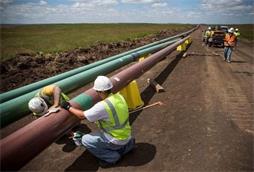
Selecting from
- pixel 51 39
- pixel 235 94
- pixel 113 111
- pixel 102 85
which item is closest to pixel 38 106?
pixel 102 85

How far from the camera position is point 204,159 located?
5648mm

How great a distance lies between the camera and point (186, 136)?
6645mm

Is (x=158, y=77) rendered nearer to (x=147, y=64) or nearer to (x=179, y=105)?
(x=147, y=64)

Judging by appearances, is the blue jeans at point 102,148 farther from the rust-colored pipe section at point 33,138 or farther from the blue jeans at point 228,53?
the blue jeans at point 228,53

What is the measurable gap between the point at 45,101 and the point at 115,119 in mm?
1776

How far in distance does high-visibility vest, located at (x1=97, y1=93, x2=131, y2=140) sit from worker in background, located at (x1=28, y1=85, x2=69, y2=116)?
1101 mm

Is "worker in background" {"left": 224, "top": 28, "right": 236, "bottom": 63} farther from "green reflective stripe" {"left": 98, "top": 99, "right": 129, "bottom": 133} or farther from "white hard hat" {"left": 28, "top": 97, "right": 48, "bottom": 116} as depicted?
"white hard hat" {"left": 28, "top": 97, "right": 48, "bottom": 116}

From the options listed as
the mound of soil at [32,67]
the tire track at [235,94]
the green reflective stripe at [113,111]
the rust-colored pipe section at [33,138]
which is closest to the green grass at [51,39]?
the mound of soil at [32,67]

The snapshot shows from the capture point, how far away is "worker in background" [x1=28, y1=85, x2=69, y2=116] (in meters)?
5.98

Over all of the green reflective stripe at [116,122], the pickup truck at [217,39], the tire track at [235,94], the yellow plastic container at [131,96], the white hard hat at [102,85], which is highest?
the white hard hat at [102,85]

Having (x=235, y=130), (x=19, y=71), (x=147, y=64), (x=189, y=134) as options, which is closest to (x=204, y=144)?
(x=189, y=134)

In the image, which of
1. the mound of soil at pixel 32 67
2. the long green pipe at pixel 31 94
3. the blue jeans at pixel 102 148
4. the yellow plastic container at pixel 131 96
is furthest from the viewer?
the mound of soil at pixel 32 67

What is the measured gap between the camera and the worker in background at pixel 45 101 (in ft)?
19.6

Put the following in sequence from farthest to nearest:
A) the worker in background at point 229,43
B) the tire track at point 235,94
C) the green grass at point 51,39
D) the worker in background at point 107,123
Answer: the green grass at point 51,39
the worker in background at point 229,43
the tire track at point 235,94
the worker in background at point 107,123
